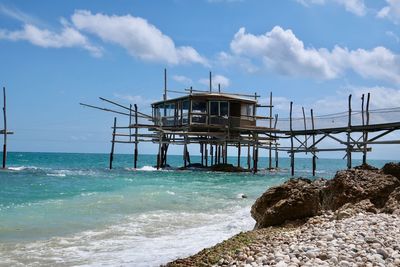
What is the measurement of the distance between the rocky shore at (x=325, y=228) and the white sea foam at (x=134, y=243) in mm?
1157

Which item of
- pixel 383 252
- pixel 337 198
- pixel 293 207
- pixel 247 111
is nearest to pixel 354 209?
pixel 293 207

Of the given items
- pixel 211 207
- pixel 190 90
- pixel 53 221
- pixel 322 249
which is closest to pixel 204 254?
pixel 322 249

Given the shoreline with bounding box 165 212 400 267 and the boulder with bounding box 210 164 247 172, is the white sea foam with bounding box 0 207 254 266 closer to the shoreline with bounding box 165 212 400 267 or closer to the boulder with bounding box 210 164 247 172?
the shoreline with bounding box 165 212 400 267

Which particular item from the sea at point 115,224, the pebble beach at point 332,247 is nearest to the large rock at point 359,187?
the sea at point 115,224

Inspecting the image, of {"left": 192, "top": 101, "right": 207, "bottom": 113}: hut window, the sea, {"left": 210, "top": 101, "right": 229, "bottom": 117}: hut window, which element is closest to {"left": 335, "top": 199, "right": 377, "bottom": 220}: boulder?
the sea

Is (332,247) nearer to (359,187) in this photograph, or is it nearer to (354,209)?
(354,209)

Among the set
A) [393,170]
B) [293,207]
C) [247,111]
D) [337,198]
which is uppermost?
[247,111]

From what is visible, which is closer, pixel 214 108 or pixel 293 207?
pixel 293 207

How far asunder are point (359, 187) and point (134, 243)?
16.2 ft

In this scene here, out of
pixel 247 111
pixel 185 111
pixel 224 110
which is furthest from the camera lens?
pixel 247 111

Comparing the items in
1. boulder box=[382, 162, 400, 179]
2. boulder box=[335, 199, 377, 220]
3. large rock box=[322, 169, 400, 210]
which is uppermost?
boulder box=[382, 162, 400, 179]

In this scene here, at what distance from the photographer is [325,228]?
28.0 ft

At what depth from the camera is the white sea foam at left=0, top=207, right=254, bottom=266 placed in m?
9.33

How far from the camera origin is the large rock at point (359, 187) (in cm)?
1118
